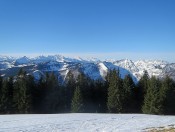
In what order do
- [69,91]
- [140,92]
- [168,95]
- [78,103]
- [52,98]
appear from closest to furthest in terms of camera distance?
[168,95], [78,103], [52,98], [140,92], [69,91]

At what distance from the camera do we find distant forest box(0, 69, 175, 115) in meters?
64.6

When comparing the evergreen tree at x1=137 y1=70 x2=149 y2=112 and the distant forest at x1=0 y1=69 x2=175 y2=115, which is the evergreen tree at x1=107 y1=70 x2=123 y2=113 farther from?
the evergreen tree at x1=137 y1=70 x2=149 y2=112

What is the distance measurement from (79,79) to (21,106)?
18659mm

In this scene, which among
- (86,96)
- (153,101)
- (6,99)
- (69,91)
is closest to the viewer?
(153,101)

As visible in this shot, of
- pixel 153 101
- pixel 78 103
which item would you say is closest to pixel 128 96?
pixel 153 101

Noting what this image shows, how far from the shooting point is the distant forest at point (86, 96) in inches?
2542

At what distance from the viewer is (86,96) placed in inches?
2948

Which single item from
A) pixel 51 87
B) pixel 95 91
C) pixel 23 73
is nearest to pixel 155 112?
pixel 95 91

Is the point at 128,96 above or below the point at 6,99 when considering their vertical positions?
above

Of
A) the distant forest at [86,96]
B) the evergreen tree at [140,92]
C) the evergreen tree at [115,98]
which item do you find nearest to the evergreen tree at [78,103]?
the distant forest at [86,96]

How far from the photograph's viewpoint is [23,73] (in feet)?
233

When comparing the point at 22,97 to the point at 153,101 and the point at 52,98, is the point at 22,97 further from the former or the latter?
the point at 153,101

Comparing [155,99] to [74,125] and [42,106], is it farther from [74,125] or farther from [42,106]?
[74,125]

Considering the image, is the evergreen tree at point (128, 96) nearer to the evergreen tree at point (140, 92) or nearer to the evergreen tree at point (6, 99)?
the evergreen tree at point (140, 92)
